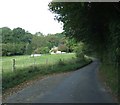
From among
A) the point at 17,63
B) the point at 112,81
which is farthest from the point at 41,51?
the point at 112,81

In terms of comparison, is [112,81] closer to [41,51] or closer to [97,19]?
[97,19]

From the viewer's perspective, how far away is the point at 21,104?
12.2 meters

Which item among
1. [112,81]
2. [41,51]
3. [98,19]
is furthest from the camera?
[41,51]

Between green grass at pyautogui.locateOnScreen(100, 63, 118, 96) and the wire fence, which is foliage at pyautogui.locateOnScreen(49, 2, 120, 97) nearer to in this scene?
green grass at pyautogui.locateOnScreen(100, 63, 118, 96)

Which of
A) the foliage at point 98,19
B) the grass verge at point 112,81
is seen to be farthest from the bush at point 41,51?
the grass verge at point 112,81

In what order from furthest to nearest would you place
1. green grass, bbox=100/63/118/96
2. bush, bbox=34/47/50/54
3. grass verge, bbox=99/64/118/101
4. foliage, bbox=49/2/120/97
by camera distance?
bush, bbox=34/47/50/54
foliage, bbox=49/2/120/97
green grass, bbox=100/63/118/96
grass verge, bbox=99/64/118/101

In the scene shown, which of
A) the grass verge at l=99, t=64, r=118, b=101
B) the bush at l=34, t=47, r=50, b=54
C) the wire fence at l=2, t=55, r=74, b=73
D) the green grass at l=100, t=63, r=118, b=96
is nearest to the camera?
the grass verge at l=99, t=64, r=118, b=101

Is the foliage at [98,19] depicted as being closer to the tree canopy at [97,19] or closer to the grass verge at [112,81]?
the tree canopy at [97,19]

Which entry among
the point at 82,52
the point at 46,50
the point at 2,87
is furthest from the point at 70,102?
the point at 46,50

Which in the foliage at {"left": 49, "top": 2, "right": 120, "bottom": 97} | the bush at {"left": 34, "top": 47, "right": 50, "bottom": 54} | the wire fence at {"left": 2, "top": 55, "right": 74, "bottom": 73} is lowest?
the wire fence at {"left": 2, "top": 55, "right": 74, "bottom": 73}

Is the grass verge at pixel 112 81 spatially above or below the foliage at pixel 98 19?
below

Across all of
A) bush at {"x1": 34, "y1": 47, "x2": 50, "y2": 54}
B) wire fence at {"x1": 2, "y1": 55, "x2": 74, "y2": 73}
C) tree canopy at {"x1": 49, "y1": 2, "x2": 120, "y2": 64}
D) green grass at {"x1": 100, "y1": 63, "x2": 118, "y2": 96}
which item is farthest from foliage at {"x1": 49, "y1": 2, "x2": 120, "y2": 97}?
bush at {"x1": 34, "y1": 47, "x2": 50, "y2": 54}

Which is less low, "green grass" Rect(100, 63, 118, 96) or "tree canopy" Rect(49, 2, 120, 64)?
"tree canopy" Rect(49, 2, 120, 64)

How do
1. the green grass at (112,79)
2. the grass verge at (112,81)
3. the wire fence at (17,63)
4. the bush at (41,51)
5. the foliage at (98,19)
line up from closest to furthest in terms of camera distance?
the grass verge at (112,81)
the green grass at (112,79)
the foliage at (98,19)
the wire fence at (17,63)
the bush at (41,51)
